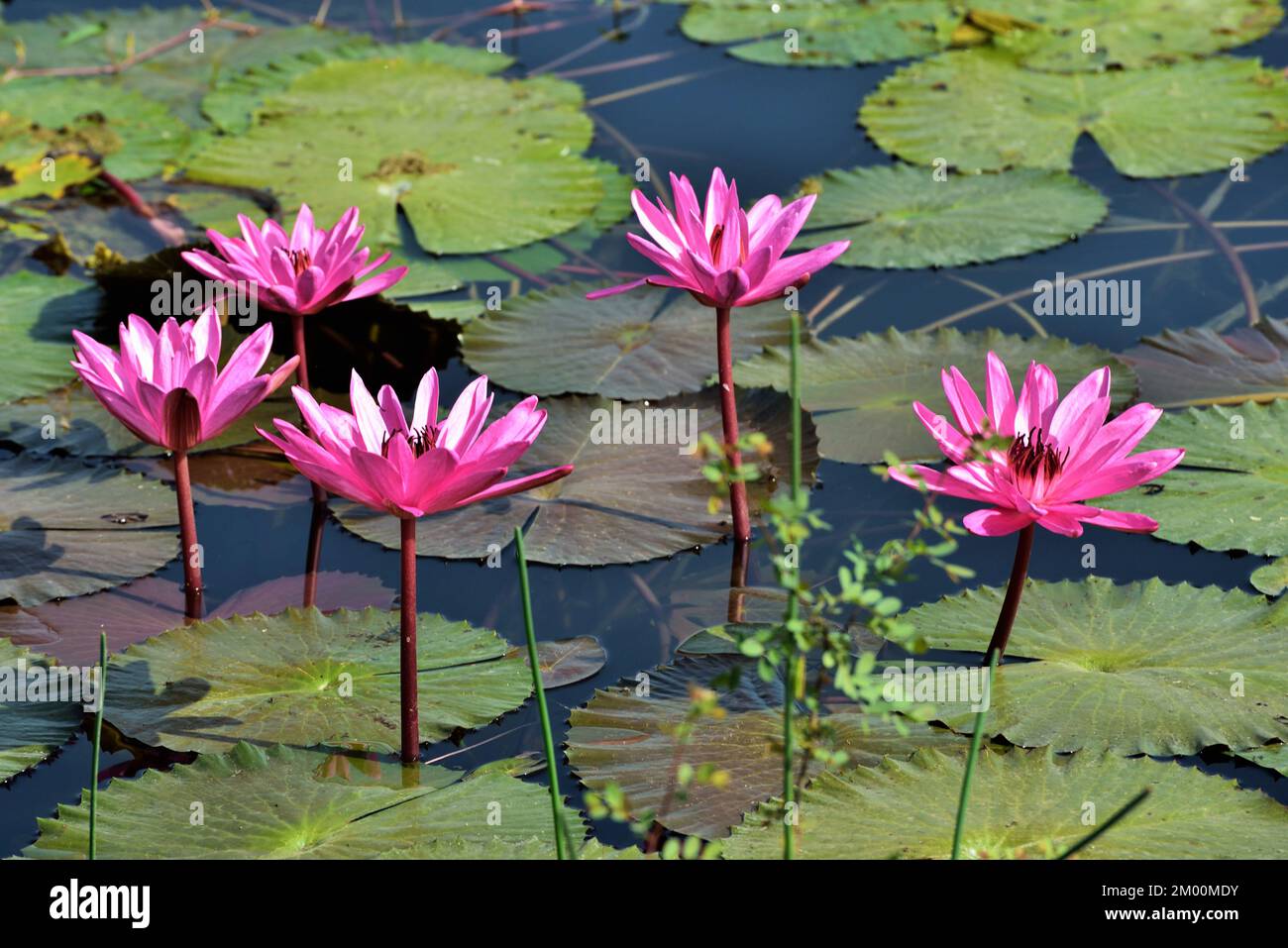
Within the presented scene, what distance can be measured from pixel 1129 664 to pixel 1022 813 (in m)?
0.56

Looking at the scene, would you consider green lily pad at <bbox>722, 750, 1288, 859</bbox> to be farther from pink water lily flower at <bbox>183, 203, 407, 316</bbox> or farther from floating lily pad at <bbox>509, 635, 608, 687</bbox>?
pink water lily flower at <bbox>183, 203, 407, 316</bbox>

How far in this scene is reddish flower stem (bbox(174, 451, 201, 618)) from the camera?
2889 millimetres

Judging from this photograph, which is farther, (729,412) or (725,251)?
(729,412)

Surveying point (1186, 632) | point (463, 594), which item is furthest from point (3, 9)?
point (1186, 632)

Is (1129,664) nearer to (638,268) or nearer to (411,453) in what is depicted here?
(411,453)

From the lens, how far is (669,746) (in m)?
2.48

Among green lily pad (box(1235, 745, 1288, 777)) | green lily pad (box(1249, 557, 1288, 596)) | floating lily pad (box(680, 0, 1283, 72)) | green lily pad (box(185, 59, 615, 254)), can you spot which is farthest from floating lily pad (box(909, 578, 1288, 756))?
floating lily pad (box(680, 0, 1283, 72))

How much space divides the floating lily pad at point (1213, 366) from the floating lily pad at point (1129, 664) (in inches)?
33.7

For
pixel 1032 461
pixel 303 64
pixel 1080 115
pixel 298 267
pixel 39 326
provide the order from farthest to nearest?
1. pixel 303 64
2. pixel 1080 115
3. pixel 39 326
4. pixel 298 267
5. pixel 1032 461

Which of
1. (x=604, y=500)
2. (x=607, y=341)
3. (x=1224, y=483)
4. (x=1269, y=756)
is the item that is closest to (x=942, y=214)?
(x=607, y=341)

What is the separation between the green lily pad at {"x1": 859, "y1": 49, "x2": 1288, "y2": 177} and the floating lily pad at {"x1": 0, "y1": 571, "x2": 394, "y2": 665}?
2.79 metres

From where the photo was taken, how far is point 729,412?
117 inches
